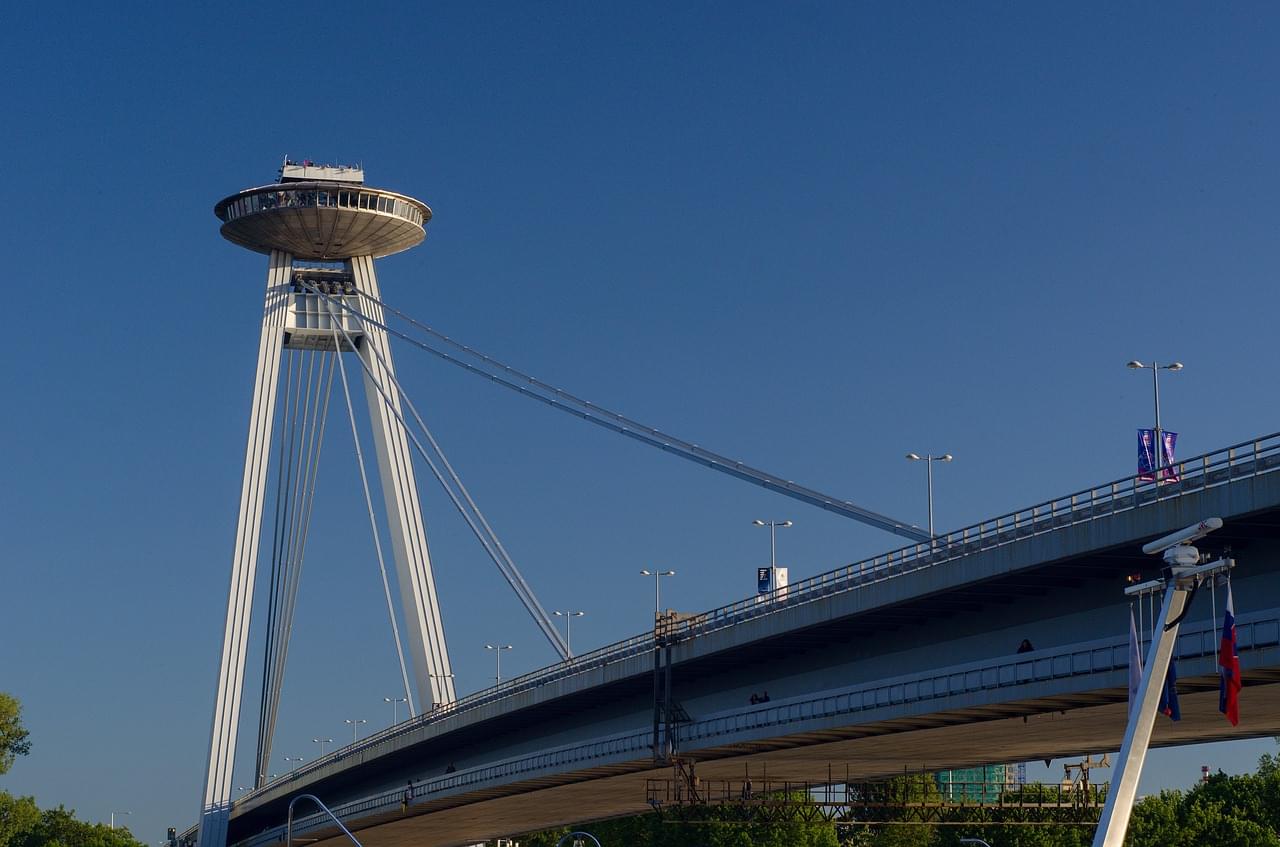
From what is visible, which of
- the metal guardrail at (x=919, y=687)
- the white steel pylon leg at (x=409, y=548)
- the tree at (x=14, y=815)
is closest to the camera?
the metal guardrail at (x=919, y=687)

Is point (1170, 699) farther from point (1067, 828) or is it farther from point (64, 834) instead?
point (64, 834)

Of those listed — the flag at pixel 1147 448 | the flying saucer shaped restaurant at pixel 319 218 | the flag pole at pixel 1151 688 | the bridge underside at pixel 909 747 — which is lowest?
the flag pole at pixel 1151 688

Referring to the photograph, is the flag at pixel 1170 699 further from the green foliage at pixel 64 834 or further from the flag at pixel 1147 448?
the green foliage at pixel 64 834

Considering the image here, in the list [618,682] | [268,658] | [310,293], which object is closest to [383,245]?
[310,293]

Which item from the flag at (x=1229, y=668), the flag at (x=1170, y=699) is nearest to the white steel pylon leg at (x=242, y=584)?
the flag at (x=1170, y=699)

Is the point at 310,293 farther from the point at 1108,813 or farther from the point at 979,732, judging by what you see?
the point at 1108,813

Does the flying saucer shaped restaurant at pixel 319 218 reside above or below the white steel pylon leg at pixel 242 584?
above

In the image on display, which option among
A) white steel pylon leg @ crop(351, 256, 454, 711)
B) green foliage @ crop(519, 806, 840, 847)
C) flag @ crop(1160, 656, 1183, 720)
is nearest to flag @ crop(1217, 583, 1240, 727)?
flag @ crop(1160, 656, 1183, 720)

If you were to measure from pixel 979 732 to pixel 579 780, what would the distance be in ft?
77.7

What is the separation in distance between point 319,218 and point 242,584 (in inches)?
768

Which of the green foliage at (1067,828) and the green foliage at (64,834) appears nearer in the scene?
the green foliage at (1067,828)

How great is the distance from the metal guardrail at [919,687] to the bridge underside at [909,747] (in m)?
0.73

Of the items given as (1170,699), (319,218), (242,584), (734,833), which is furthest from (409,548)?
(1170,699)

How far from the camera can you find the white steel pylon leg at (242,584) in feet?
320
